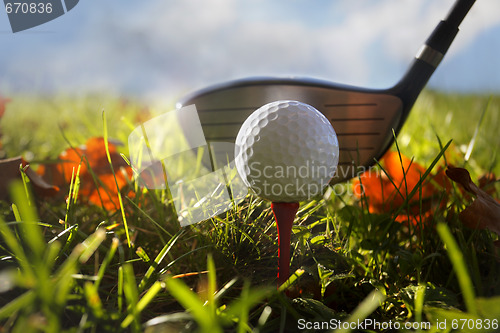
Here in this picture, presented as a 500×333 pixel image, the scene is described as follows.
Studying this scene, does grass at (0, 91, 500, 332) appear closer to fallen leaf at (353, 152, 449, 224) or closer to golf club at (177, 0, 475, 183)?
fallen leaf at (353, 152, 449, 224)

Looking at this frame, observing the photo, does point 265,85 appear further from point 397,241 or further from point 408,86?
point 397,241

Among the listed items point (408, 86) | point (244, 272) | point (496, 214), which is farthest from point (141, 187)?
point (408, 86)

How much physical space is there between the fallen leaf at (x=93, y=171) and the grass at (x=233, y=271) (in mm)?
60

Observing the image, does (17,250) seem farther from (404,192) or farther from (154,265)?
(404,192)

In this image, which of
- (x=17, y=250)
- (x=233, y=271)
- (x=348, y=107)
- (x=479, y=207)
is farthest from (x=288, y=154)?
(x=348, y=107)

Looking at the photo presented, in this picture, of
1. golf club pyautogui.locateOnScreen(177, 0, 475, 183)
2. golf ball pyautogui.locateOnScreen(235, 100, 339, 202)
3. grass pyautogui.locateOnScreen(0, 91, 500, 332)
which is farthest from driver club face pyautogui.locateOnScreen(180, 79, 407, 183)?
golf ball pyautogui.locateOnScreen(235, 100, 339, 202)

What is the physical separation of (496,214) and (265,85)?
3.74 feet

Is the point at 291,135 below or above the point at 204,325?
above

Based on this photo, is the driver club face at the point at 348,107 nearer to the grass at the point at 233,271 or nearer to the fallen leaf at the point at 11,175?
the grass at the point at 233,271

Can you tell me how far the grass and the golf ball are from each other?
0.52ft

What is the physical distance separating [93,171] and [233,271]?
853mm

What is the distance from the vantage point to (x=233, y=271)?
46.9 inches

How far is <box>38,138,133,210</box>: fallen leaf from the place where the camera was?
162 cm

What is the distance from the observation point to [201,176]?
176cm
